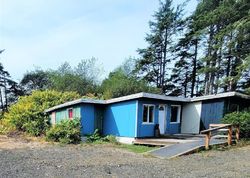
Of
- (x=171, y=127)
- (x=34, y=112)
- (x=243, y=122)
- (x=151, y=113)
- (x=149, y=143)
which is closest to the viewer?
(x=243, y=122)

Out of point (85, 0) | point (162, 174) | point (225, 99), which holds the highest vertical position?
point (85, 0)

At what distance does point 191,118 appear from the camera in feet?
72.7

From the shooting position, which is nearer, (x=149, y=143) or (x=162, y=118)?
(x=149, y=143)

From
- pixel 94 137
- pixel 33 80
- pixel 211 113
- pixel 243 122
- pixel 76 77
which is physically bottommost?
pixel 94 137

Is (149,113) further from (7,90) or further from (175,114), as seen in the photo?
(7,90)

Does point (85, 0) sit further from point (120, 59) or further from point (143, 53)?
point (120, 59)

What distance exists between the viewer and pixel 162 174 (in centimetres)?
912

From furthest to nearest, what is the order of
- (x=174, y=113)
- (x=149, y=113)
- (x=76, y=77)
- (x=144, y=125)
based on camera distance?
(x=76, y=77), (x=174, y=113), (x=149, y=113), (x=144, y=125)

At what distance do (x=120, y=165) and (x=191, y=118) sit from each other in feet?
41.4

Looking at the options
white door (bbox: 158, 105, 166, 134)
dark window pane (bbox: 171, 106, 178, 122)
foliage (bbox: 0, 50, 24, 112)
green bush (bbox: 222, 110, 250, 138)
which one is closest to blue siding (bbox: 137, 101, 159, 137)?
white door (bbox: 158, 105, 166, 134)

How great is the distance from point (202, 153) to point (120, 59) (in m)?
35.9

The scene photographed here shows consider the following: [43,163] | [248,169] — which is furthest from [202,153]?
[43,163]

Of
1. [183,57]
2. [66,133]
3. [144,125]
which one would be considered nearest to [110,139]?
[144,125]

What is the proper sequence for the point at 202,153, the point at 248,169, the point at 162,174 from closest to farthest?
the point at 162,174 → the point at 248,169 → the point at 202,153
